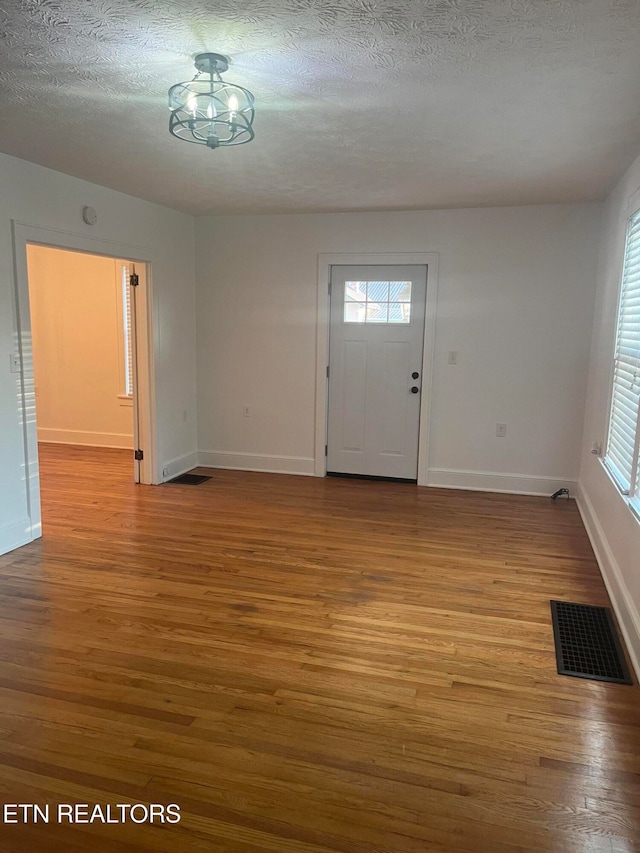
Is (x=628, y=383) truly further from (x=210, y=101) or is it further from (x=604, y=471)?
(x=210, y=101)

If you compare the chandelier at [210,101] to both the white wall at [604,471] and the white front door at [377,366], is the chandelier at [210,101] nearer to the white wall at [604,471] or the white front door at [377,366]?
the white wall at [604,471]

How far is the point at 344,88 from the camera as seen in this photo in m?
2.42

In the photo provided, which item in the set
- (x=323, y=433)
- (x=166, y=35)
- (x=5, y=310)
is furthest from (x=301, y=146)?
(x=323, y=433)

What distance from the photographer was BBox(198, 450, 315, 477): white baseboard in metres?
5.75

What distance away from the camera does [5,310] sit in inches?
140

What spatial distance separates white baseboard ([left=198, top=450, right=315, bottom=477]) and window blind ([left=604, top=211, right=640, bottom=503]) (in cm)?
281

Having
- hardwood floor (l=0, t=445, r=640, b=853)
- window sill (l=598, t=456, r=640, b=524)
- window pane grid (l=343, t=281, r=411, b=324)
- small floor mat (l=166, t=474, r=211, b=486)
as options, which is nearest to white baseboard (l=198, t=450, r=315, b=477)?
small floor mat (l=166, t=474, r=211, b=486)

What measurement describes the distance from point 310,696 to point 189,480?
3.44 m

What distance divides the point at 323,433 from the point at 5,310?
116 inches

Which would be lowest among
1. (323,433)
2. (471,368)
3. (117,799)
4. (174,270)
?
(117,799)

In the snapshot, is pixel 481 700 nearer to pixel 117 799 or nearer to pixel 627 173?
pixel 117 799

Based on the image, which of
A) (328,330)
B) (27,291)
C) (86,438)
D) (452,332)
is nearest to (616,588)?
(452,332)

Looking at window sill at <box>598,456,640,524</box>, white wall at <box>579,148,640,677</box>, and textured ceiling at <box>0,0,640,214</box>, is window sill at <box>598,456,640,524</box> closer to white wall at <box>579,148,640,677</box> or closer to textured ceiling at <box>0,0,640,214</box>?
white wall at <box>579,148,640,677</box>

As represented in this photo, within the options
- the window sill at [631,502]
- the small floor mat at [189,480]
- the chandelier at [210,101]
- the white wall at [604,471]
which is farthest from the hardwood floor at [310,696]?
the chandelier at [210,101]
